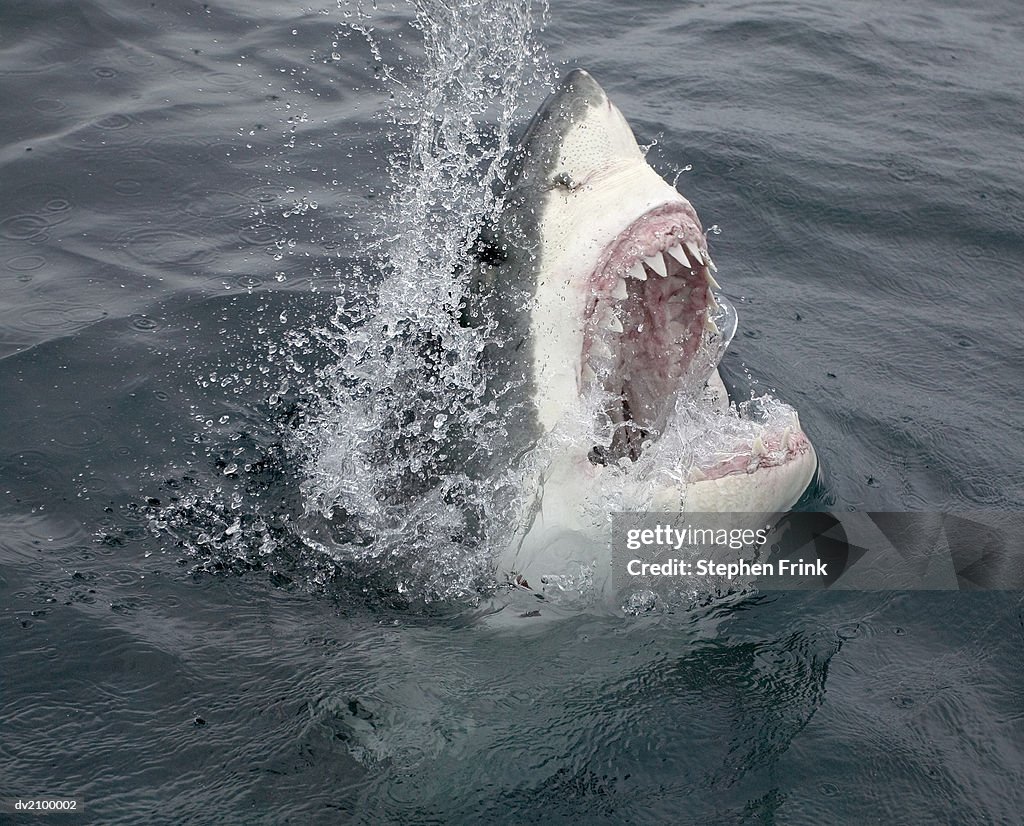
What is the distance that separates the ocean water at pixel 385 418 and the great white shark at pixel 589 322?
0.19 meters

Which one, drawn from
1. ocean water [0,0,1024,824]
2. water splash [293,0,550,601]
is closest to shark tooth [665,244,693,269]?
water splash [293,0,550,601]

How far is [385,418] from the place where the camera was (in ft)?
11.8

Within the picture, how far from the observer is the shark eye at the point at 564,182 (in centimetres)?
321

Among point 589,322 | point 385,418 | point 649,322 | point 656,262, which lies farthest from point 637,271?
point 385,418

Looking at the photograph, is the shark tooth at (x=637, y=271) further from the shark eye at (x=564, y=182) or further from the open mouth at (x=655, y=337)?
the shark eye at (x=564, y=182)

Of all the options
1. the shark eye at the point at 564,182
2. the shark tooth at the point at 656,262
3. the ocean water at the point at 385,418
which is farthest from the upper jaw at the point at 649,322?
the ocean water at the point at 385,418

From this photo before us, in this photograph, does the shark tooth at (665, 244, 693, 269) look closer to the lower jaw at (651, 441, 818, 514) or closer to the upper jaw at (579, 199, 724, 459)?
the upper jaw at (579, 199, 724, 459)

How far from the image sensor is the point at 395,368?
3682 mm

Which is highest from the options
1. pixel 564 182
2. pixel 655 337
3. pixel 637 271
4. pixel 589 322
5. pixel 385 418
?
pixel 564 182

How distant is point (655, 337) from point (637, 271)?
1.31 ft

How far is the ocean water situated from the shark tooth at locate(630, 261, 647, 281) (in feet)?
1.99

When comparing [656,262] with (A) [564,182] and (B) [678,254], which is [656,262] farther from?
(A) [564,182]

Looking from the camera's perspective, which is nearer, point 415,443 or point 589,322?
point 589,322

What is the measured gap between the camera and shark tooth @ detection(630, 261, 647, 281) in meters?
3.01
